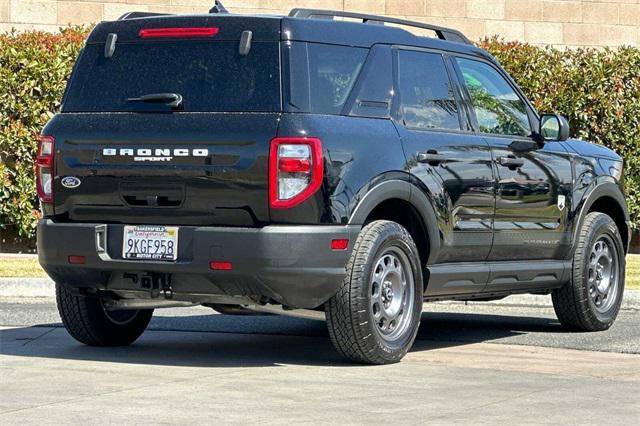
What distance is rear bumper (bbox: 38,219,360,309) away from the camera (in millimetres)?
8383

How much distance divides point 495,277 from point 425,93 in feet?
4.42

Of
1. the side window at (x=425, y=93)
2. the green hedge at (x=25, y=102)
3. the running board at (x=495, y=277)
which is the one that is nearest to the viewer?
the side window at (x=425, y=93)

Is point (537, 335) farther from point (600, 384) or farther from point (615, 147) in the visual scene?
point (615, 147)

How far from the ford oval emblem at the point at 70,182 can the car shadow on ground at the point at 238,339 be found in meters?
1.05

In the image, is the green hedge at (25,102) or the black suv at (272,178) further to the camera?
the green hedge at (25,102)

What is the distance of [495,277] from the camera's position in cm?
1002

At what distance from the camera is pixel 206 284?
8.62 metres

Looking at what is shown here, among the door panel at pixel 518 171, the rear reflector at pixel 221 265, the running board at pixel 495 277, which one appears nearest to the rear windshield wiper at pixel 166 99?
the rear reflector at pixel 221 265

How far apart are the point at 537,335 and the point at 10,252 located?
9.30 meters

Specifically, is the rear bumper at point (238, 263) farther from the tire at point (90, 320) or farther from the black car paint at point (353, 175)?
the tire at point (90, 320)

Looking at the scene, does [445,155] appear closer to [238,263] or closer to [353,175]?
[353,175]

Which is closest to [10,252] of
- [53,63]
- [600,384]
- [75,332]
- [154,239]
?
[53,63]

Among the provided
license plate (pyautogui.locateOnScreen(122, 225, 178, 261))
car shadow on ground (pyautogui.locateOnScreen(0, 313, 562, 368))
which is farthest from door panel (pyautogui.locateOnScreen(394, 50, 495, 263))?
license plate (pyautogui.locateOnScreen(122, 225, 178, 261))

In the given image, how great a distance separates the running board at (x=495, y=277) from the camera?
9.56m
